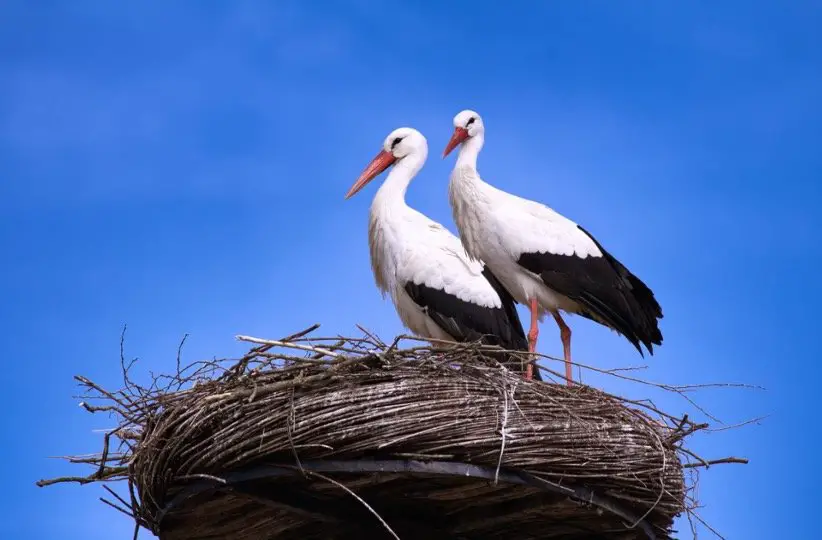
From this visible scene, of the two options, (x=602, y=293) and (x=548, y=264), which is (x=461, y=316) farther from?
(x=602, y=293)

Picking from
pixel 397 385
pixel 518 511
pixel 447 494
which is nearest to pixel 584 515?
pixel 518 511

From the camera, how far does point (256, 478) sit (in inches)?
184

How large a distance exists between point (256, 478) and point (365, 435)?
0.46 meters

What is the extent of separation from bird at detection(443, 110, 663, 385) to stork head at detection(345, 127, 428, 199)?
489 mm

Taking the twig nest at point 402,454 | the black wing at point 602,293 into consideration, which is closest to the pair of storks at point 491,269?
the black wing at point 602,293

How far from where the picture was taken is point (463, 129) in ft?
23.9

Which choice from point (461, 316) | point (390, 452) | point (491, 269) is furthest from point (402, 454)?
point (491, 269)

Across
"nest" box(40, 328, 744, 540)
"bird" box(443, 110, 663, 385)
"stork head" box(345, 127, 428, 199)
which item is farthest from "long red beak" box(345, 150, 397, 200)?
"nest" box(40, 328, 744, 540)

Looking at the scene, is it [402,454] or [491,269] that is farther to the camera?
[491,269]

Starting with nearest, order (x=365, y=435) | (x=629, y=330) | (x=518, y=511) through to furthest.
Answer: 1. (x=365, y=435)
2. (x=518, y=511)
3. (x=629, y=330)

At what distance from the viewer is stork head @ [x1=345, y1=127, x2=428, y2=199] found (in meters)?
7.52

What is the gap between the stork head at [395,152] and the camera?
752 centimetres

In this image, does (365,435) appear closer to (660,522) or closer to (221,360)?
(221,360)

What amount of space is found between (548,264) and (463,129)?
41.0 inches
